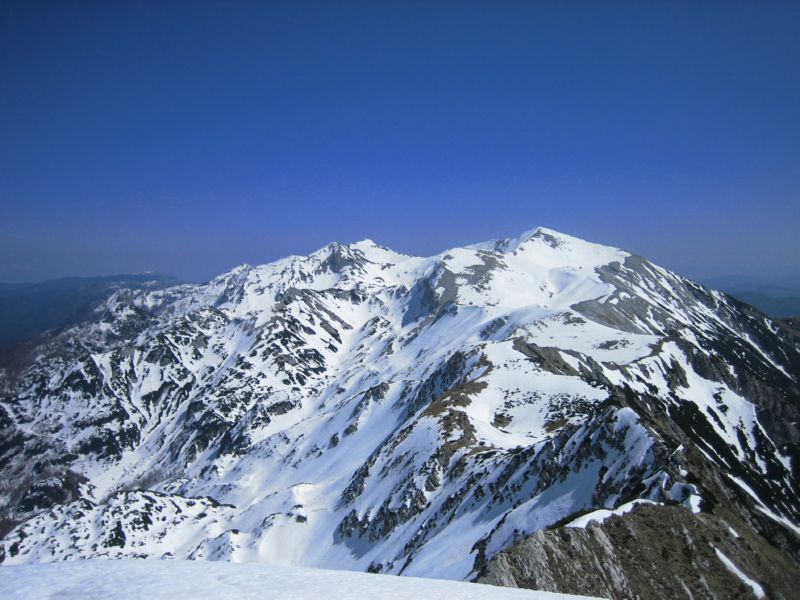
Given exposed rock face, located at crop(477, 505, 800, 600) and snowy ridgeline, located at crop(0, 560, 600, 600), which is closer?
snowy ridgeline, located at crop(0, 560, 600, 600)

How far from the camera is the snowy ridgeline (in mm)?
14219

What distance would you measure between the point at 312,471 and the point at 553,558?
115684mm

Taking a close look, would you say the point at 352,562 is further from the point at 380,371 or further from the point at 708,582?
the point at 380,371

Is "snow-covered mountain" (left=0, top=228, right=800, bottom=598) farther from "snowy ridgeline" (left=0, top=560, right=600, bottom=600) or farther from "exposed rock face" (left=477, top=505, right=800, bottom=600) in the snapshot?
"snowy ridgeline" (left=0, top=560, right=600, bottom=600)

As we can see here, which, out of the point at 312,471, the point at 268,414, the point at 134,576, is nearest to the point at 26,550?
the point at 312,471

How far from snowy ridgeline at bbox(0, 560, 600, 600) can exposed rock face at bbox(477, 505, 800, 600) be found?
5.74 meters

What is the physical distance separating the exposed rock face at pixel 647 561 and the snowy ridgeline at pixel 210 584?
574 cm

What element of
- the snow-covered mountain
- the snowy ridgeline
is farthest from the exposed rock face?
the snowy ridgeline

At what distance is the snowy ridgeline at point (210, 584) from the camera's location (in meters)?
14.2

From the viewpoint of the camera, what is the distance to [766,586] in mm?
28234

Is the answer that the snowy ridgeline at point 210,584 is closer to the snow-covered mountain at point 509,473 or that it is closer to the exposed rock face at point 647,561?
the exposed rock face at point 647,561

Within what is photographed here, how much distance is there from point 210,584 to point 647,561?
73.1 ft

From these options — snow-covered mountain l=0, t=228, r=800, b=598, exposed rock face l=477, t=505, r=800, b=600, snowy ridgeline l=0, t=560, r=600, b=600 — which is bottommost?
snow-covered mountain l=0, t=228, r=800, b=598

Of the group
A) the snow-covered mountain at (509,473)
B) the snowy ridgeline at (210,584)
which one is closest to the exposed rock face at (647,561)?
the snow-covered mountain at (509,473)
